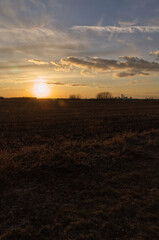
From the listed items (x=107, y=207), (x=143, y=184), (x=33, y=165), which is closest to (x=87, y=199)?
(x=107, y=207)

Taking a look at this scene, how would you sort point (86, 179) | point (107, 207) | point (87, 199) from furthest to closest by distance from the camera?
point (86, 179), point (87, 199), point (107, 207)

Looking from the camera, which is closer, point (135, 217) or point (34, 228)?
point (34, 228)

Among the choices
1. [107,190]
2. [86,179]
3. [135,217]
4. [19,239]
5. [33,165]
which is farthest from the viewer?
[33,165]

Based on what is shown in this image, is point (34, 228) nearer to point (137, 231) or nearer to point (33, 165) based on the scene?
point (137, 231)

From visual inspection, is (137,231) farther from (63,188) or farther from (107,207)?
(63,188)

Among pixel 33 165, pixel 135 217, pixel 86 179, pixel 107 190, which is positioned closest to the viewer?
pixel 135 217

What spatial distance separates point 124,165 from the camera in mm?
7000

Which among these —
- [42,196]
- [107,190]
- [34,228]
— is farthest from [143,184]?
[34,228]

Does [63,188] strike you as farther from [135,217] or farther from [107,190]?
[135,217]

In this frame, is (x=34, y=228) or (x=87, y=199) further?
(x=87, y=199)

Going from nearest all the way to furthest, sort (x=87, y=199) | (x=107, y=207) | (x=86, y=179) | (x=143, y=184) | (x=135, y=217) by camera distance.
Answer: (x=135, y=217) < (x=107, y=207) < (x=87, y=199) < (x=143, y=184) < (x=86, y=179)

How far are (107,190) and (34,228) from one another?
213 centimetres

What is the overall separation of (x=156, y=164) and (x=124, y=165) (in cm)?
119

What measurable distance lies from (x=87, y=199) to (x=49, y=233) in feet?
4.58
